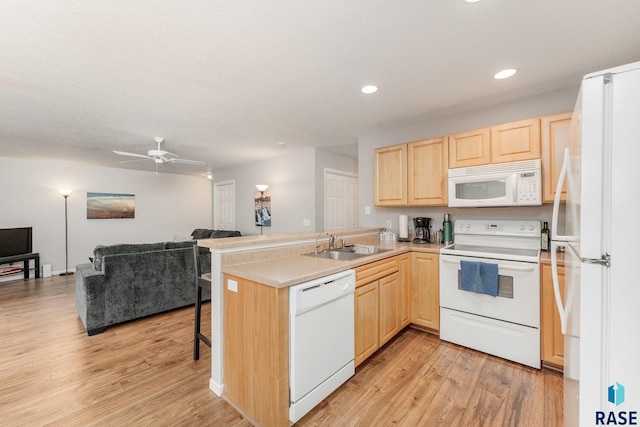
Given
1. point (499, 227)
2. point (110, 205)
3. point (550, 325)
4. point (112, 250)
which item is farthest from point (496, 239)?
point (110, 205)

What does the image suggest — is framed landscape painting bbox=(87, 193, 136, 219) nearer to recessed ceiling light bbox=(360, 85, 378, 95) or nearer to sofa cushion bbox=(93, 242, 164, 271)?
sofa cushion bbox=(93, 242, 164, 271)

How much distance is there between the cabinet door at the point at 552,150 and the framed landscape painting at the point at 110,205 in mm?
8055

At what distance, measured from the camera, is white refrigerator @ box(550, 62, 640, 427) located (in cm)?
88

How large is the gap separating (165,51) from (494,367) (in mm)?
3592

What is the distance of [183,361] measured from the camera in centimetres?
237

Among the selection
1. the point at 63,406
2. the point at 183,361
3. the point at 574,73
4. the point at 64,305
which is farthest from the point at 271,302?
the point at 64,305

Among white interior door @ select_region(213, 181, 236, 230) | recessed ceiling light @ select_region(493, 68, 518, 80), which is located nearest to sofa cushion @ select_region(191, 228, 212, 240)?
white interior door @ select_region(213, 181, 236, 230)

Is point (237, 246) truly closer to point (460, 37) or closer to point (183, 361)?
point (183, 361)

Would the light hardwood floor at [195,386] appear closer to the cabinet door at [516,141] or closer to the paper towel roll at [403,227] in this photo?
the paper towel roll at [403,227]

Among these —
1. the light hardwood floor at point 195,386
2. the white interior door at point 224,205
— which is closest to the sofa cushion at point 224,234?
the white interior door at point 224,205

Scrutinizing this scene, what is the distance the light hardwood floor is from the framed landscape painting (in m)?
4.12

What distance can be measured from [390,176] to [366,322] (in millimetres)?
1897

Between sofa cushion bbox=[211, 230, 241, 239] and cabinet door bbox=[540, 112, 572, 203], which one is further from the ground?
cabinet door bbox=[540, 112, 572, 203]

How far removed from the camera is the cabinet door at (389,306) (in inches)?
95.0
